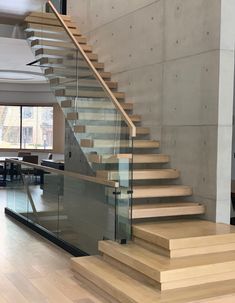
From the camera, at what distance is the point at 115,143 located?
18.5 feet

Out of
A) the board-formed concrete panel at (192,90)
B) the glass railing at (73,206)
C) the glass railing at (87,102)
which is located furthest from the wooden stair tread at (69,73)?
the glass railing at (73,206)

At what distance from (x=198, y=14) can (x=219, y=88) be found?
41.4 inches

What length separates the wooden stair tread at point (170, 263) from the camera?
13.7ft

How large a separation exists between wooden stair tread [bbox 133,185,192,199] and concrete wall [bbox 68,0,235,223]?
139 mm

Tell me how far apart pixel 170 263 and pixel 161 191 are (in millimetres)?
1471

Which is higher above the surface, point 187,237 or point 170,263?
point 187,237

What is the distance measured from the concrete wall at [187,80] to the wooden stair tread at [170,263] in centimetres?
113

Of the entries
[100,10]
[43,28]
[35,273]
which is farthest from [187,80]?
[43,28]

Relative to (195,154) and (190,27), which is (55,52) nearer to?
(190,27)

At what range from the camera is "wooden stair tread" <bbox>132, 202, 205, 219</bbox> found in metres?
5.33

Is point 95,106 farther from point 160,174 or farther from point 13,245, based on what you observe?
point 13,245

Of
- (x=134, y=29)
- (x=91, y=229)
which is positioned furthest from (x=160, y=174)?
(x=134, y=29)

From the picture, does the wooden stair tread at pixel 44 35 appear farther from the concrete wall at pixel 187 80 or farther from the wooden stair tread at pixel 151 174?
the wooden stair tread at pixel 151 174

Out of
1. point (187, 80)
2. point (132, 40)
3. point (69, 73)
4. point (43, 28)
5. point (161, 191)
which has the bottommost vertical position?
point (161, 191)
